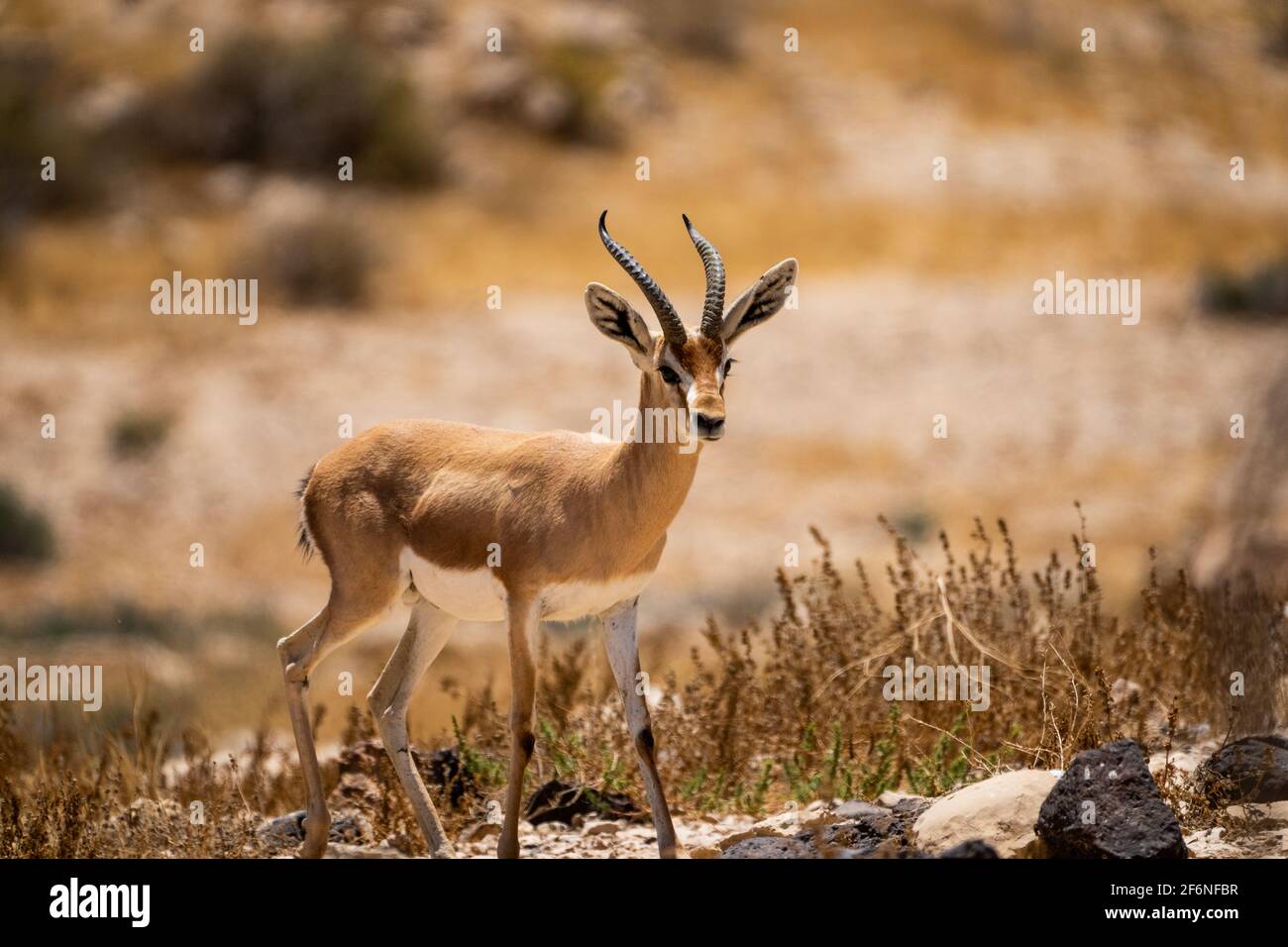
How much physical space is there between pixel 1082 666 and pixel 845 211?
3789 centimetres

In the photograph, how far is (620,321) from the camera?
955 cm

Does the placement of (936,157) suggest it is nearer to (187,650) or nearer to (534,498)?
(187,650)

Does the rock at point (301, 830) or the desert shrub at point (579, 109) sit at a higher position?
the desert shrub at point (579, 109)

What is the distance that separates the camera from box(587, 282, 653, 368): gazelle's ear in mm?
9406

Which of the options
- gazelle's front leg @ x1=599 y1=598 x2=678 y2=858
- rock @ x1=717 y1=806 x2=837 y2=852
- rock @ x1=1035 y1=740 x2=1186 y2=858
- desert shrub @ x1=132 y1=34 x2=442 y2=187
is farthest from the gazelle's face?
desert shrub @ x1=132 y1=34 x2=442 y2=187

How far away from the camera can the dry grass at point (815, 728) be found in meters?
10.6

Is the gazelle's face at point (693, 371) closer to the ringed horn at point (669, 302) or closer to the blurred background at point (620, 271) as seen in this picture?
the ringed horn at point (669, 302)

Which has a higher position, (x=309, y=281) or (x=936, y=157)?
(x=936, y=157)

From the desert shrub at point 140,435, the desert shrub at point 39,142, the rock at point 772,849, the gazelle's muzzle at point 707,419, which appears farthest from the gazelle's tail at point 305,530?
the desert shrub at point 39,142

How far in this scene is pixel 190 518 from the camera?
34.5m

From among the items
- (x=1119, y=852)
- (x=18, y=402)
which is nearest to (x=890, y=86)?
(x=18, y=402)

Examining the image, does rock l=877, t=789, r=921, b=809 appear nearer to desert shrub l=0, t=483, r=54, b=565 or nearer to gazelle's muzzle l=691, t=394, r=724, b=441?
gazelle's muzzle l=691, t=394, r=724, b=441

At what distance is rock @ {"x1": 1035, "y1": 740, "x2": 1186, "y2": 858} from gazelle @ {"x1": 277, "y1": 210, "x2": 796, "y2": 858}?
7.11ft

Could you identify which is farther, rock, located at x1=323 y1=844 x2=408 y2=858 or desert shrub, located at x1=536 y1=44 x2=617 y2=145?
desert shrub, located at x1=536 y1=44 x2=617 y2=145
